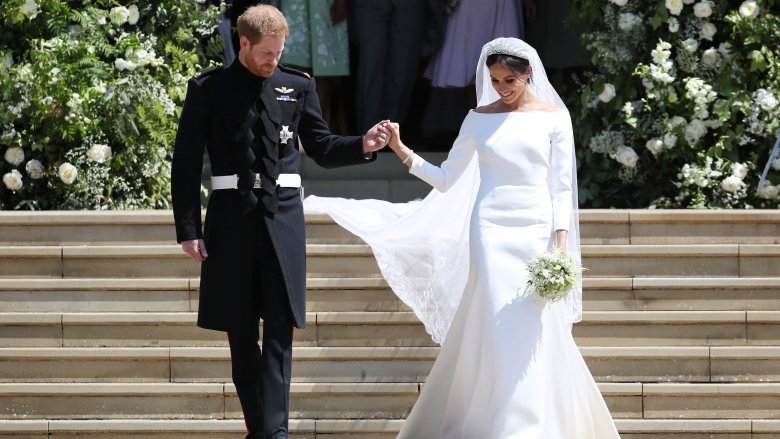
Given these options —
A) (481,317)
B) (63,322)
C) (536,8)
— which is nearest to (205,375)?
(63,322)

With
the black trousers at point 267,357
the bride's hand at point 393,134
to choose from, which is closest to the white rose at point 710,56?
the bride's hand at point 393,134

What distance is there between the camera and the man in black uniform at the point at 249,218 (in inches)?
218

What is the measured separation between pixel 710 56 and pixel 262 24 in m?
4.22

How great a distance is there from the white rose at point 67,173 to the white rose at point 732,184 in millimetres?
3808

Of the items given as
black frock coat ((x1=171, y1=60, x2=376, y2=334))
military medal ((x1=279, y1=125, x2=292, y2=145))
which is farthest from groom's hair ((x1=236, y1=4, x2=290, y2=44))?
military medal ((x1=279, y1=125, x2=292, y2=145))

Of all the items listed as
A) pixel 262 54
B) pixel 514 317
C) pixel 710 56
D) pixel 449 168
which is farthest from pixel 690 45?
pixel 262 54

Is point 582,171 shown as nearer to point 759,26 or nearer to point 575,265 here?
point 759,26

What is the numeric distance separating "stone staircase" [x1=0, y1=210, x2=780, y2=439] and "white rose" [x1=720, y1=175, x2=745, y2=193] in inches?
32.5

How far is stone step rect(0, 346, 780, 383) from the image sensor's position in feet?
22.3

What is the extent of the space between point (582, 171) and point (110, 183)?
3.03 metres

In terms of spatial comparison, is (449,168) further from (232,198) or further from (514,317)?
(232,198)

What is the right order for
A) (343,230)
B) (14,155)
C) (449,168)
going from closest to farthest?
(449,168) → (343,230) → (14,155)

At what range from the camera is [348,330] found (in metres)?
6.95

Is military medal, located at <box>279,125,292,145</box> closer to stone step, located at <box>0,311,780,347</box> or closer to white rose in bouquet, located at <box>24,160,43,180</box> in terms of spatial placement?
stone step, located at <box>0,311,780,347</box>
